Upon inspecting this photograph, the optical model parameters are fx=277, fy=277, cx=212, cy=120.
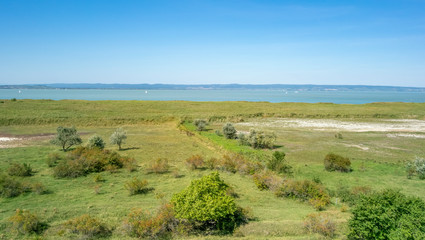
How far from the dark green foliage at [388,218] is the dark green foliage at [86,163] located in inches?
922

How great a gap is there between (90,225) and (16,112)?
6674cm

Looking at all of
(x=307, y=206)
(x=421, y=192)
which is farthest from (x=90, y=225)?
(x=421, y=192)

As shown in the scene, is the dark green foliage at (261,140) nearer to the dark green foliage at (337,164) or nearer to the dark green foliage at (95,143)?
the dark green foliage at (337,164)

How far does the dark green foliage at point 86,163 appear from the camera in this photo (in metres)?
26.5

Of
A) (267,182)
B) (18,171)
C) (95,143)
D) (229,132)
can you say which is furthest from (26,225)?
(229,132)

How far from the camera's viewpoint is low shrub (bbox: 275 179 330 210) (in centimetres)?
2061

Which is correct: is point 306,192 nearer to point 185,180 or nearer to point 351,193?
point 351,193

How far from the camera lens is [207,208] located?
51.9 feet

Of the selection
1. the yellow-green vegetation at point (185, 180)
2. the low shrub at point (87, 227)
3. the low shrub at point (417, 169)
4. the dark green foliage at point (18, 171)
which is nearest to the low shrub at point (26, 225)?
the yellow-green vegetation at point (185, 180)

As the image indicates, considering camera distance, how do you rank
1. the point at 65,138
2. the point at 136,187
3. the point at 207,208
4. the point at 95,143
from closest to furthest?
1. the point at 207,208
2. the point at 136,187
3. the point at 95,143
4. the point at 65,138

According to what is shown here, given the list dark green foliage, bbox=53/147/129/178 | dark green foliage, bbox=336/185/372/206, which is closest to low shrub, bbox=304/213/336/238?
dark green foliage, bbox=336/185/372/206

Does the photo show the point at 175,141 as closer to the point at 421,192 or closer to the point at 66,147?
the point at 66,147

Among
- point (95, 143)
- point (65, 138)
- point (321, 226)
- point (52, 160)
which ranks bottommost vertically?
point (52, 160)

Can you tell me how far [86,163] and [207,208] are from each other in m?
17.7
